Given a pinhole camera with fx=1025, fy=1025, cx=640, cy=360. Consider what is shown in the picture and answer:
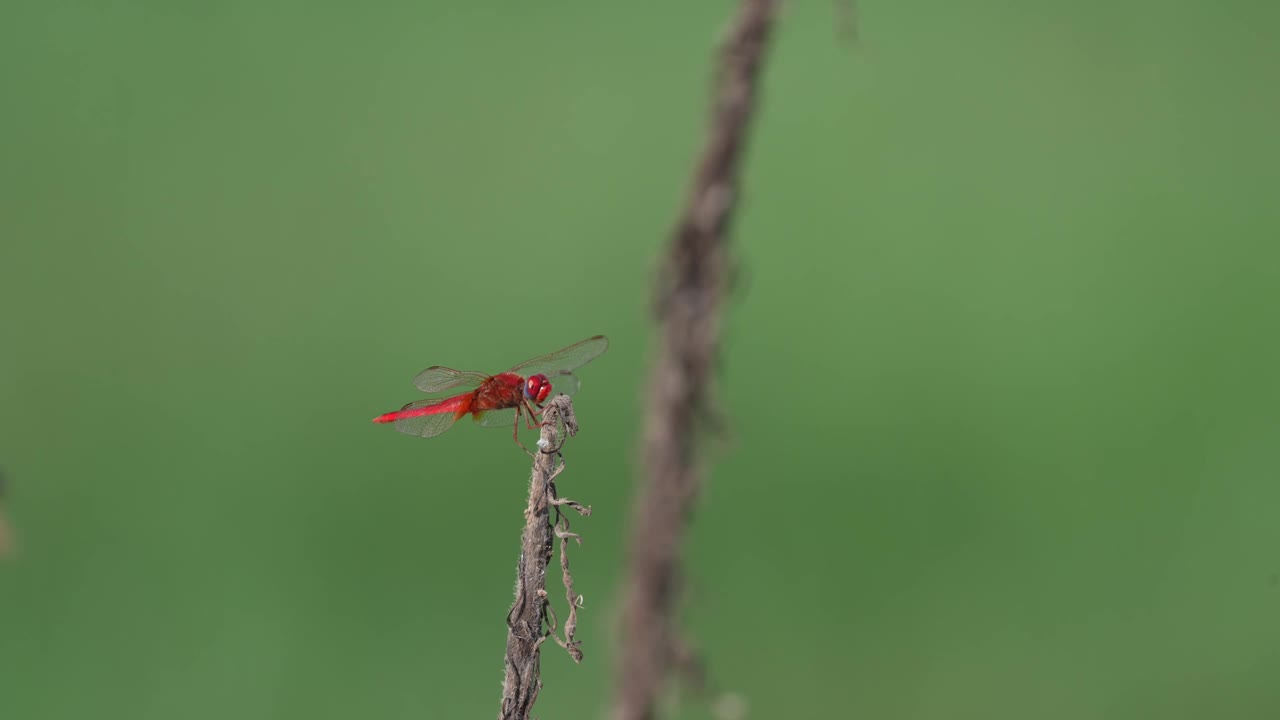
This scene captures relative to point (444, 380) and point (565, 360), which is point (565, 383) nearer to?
point (565, 360)

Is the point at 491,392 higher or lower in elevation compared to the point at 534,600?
higher

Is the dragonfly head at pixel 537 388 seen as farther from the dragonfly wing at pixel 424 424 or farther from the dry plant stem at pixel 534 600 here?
the dry plant stem at pixel 534 600

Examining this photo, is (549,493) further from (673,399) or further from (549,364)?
(549,364)

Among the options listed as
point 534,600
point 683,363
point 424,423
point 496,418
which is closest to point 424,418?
point 424,423

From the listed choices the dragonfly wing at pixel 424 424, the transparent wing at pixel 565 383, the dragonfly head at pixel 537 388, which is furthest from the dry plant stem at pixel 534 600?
the dragonfly wing at pixel 424 424

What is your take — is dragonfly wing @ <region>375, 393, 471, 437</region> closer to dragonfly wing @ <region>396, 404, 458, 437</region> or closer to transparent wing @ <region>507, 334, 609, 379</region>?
dragonfly wing @ <region>396, 404, 458, 437</region>
